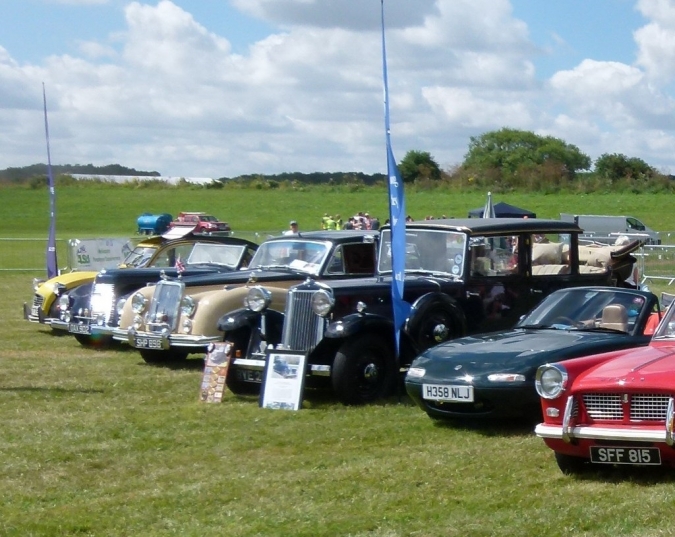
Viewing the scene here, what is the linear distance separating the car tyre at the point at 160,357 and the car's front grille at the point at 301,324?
383cm

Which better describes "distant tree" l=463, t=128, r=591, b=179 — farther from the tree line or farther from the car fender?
the car fender

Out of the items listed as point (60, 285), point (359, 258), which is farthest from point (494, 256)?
point (60, 285)

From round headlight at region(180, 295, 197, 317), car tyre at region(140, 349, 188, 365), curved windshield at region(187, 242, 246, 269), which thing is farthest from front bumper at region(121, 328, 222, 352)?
curved windshield at region(187, 242, 246, 269)

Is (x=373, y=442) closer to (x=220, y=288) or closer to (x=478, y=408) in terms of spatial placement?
(x=478, y=408)

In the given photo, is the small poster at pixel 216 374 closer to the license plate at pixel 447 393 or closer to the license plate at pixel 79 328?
the license plate at pixel 447 393

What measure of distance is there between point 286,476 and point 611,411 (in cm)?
236

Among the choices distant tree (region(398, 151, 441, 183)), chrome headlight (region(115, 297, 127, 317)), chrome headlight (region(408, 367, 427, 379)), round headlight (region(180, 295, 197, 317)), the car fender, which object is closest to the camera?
chrome headlight (region(408, 367, 427, 379))

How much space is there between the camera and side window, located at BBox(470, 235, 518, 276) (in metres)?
12.2

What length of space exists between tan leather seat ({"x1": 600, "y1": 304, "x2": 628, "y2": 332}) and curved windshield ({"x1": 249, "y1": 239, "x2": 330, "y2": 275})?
4911 mm

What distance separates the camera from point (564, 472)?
24.8ft

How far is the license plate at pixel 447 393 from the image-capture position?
29.6 feet

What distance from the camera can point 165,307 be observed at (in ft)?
46.1

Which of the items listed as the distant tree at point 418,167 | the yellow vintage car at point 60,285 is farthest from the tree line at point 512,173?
the yellow vintage car at point 60,285

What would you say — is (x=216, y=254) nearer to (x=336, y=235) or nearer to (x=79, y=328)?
(x=79, y=328)
